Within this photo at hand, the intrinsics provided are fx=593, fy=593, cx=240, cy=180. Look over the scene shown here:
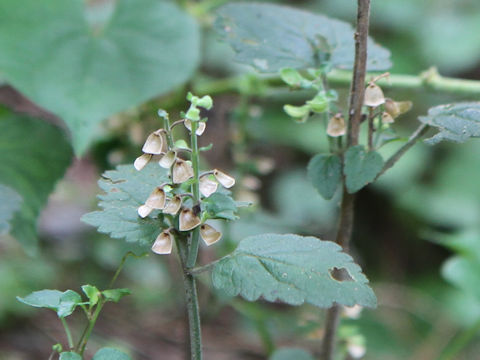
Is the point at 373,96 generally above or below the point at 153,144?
above

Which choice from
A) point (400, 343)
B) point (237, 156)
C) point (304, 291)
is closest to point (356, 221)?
point (400, 343)

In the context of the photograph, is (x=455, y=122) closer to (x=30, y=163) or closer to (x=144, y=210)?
(x=144, y=210)

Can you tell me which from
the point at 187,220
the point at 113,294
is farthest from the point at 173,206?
the point at 113,294

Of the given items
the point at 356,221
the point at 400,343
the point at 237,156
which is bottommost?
the point at 400,343

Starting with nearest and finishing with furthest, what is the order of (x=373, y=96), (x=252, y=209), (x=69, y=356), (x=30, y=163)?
(x=69, y=356) < (x=373, y=96) < (x=30, y=163) < (x=252, y=209)

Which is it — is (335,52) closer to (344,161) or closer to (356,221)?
(344,161)

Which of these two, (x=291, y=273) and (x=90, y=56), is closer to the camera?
(x=291, y=273)
